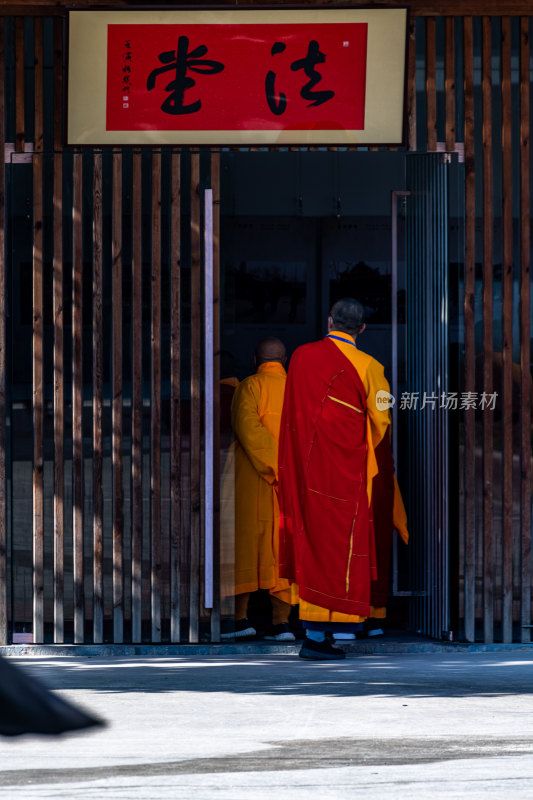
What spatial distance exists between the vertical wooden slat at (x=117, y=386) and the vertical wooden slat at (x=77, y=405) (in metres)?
0.17

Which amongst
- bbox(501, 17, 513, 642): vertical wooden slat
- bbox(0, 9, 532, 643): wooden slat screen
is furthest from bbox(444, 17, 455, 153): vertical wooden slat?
bbox(501, 17, 513, 642): vertical wooden slat

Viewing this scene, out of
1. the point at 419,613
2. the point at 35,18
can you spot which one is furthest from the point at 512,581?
the point at 35,18

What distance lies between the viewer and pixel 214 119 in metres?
7.02

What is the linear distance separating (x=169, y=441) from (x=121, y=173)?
4.52 ft

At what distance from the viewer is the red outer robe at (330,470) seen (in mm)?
A: 6738

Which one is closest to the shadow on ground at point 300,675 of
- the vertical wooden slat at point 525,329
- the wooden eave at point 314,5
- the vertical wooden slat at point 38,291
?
the vertical wooden slat at point 525,329

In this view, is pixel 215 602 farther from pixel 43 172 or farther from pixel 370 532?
pixel 43 172

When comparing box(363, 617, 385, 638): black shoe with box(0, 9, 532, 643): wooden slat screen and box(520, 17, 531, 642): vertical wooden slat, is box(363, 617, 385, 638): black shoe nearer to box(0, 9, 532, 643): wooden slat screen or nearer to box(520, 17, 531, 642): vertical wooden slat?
box(0, 9, 532, 643): wooden slat screen

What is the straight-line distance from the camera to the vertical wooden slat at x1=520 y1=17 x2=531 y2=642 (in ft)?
23.3

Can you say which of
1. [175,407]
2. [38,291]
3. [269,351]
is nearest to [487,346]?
[269,351]

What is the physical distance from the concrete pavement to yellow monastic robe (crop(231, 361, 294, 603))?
56 centimetres

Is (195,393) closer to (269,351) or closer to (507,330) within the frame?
(269,351)

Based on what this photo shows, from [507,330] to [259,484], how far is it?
61.3 inches

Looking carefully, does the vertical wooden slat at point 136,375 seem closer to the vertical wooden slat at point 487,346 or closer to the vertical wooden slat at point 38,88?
the vertical wooden slat at point 38,88
